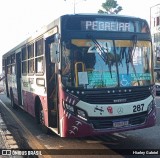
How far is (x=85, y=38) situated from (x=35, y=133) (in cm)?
396

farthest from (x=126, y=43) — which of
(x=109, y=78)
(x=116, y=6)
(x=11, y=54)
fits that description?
(x=116, y=6)

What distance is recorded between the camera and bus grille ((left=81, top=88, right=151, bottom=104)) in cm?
782

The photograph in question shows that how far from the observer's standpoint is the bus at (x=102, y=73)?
7.84m

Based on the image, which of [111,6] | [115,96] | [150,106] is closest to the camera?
[115,96]

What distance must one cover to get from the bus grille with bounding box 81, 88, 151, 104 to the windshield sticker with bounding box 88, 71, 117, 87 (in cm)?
18

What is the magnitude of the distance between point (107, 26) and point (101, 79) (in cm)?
126

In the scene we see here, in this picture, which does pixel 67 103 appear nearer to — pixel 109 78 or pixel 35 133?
pixel 109 78

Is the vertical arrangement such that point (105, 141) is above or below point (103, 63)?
below

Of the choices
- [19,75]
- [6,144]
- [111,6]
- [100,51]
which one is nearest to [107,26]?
[100,51]

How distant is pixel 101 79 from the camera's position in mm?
7977

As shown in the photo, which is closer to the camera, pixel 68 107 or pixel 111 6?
pixel 68 107

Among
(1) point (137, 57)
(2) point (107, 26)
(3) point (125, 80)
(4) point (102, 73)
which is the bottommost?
(3) point (125, 80)

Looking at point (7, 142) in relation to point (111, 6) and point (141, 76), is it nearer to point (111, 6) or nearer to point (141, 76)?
point (141, 76)

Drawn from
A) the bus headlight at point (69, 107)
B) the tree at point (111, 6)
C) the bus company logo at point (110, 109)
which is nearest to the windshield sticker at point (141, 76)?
the bus company logo at point (110, 109)
